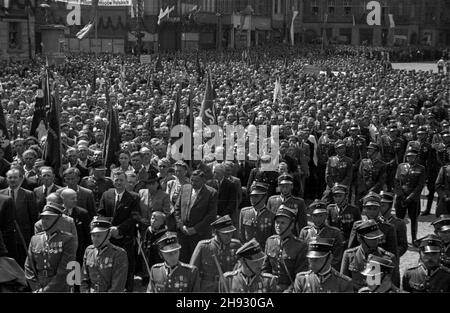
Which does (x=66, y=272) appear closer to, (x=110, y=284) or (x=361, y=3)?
(x=110, y=284)

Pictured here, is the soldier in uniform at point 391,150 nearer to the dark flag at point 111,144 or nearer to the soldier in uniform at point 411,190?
the soldier in uniform at point 411,190

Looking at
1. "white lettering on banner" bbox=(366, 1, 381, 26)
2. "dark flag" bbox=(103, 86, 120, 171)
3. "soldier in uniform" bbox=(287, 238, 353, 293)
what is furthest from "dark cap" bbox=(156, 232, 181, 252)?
"white lettering on banner" bbox=(366, 1, 381, 26)

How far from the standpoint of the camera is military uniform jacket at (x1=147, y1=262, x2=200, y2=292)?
5.81m

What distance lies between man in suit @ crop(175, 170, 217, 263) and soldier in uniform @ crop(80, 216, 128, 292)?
2.05m

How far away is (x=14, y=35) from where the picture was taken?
41906 mm

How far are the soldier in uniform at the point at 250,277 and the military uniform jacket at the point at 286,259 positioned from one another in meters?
0.84

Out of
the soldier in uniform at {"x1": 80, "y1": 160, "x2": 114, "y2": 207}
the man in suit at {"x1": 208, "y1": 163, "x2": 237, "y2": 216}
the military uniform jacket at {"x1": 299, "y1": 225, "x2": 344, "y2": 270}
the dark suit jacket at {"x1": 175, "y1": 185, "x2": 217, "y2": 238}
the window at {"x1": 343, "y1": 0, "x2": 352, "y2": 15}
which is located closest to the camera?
the military uniform jacket at {"x1": 299, "y1": 225, "x2": 344, "y2": 270}

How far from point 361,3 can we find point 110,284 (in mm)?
81227

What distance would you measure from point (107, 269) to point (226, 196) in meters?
3.36

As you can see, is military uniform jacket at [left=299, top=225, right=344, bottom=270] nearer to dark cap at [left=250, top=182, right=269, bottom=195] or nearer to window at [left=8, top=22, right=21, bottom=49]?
dark cap at [left=250, top=182, right=269, bottom=195]

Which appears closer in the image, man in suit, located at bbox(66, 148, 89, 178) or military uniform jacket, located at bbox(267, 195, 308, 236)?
military uniform jacket, located at bbox(267, 195, 308, 236)

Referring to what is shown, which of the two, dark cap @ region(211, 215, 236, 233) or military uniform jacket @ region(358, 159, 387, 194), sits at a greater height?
dark cap @ region(211, 215, 236, 233)

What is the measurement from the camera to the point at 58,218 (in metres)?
6.68

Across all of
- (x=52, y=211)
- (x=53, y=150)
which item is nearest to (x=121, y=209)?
(x=52, y=211)
